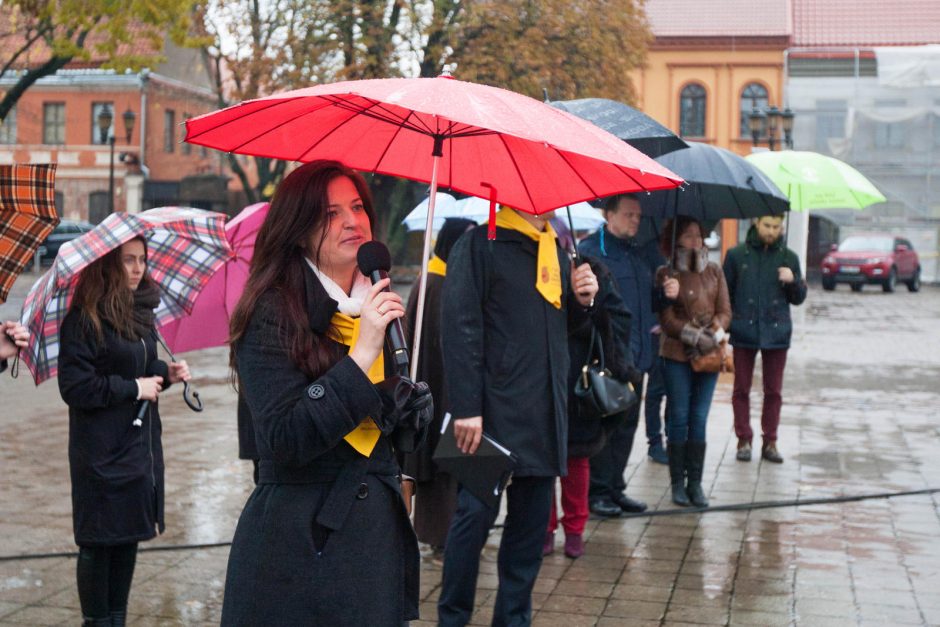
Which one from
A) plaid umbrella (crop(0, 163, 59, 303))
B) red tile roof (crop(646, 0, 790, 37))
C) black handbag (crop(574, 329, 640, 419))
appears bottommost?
black handbag (crop(574, 329, 640, 419))

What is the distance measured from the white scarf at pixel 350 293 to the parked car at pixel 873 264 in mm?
36158

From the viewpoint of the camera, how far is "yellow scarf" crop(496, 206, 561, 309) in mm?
5090

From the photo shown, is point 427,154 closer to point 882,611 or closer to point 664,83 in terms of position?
point 882,611

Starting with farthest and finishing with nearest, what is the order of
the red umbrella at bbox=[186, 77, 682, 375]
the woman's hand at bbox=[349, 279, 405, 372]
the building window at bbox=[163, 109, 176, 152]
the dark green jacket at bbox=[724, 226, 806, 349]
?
1. the building window at bbox=[163, 109, 176, 152]
2. the dark green jacket at bbox=[724, 226, 806, 349]
3. the red umbrella at bbox=[186, 77, 682, 375]
4. the woman's hand at bbox=[349, 279, 405, 372]

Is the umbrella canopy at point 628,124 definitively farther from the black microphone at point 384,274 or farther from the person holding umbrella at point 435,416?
the black microphone at point 384,274

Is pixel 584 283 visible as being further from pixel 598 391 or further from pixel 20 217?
pixel 20 217

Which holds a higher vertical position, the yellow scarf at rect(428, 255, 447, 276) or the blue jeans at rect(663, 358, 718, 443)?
the yellow scarf at rect(428, 255, 447, 276)

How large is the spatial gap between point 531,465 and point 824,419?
7.44 meters

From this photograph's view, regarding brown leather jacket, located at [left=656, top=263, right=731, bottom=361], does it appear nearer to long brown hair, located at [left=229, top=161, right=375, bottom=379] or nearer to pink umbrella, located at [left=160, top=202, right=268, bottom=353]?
pink umbrella, located at [left=160, top=202, right=268, bottom=353]

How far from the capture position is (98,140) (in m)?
49.4

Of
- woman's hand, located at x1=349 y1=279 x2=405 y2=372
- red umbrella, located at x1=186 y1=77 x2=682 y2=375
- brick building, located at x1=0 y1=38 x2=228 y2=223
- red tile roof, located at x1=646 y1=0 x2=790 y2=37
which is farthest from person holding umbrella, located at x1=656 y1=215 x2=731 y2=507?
red tile roof, located at x1=646 y1=0 x2=790 y2=37

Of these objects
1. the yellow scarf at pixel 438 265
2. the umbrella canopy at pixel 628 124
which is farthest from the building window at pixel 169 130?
the yellow scarf at pixel 438 265

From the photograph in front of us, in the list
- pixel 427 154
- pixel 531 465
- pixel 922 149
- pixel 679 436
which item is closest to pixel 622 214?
pixel 679 436

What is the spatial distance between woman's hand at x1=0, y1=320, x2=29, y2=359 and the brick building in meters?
44.4
